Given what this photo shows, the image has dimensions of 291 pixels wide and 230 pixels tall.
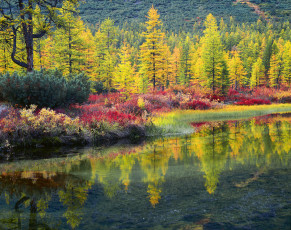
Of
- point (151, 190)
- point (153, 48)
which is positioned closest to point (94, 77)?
point (153, 48)

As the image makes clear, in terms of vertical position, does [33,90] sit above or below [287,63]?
below

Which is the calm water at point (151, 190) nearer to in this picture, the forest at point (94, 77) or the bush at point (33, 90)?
the forest at point (94, 77)

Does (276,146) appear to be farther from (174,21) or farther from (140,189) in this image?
(174,21)

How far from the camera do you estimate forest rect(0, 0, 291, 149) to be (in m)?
14.2

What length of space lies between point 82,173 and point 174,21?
197137 millimetres

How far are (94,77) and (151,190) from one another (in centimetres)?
3550

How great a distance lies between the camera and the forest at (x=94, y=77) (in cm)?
1416

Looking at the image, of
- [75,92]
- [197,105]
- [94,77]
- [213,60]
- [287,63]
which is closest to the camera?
[75,92]

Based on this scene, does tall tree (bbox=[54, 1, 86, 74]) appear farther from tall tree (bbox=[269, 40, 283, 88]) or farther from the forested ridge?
tall tree (bbox=[269, 40, 283, 88])

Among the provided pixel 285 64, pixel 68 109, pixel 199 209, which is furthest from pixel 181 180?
pixel 285 64

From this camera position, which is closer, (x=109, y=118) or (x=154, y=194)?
(x=154, y=194)

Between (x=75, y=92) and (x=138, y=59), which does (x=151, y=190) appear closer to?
(x=75, y=92)

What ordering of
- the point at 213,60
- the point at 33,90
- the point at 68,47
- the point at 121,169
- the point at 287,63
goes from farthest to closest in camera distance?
the point at 287,63, the point at 213,60, the point at 68,47, the point at 33,90, the point at 121,169

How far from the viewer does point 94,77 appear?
40500mm
